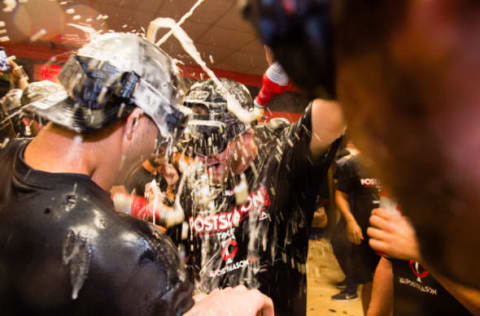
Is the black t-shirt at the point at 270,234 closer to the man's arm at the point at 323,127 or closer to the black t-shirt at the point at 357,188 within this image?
the man's arm at the point at 323,127

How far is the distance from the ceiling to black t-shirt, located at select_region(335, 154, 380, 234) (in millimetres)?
3141

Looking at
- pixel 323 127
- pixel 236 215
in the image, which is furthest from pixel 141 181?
pixel 323 127

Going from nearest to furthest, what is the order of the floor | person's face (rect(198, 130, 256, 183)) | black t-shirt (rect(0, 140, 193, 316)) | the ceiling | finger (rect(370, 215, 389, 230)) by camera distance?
black t-shirt (rect(0, 140, 193, 316)) < finger (rect(370, 215, 389, 230)) < person's face (rect(198, 130, 256, 183)) < the floor < the ceiling

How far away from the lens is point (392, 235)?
160 centimetres

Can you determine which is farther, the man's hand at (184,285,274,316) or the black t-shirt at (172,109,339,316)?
the black t-shirt at (172,109,339,316)

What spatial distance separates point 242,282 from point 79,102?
4.74 feet

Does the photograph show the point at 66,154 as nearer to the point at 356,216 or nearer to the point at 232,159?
the point at 232,159

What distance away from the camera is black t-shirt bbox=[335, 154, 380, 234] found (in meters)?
4.25

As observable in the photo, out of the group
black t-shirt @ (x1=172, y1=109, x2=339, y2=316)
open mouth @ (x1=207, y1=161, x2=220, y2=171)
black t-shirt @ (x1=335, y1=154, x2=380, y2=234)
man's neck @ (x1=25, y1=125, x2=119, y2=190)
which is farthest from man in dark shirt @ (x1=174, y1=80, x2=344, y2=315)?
black t-shirt @ (x1=335, y1=154, x2=380, y2=234)

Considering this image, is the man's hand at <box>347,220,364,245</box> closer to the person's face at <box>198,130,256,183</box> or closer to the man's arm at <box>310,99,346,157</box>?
the person's face at <box>198,130,256,183</box>

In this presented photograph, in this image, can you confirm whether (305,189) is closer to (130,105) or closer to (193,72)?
(130,105)

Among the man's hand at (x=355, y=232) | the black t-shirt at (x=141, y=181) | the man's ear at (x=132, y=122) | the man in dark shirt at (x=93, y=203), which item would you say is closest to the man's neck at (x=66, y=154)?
the man in dark shirt at (x=93, y=203)

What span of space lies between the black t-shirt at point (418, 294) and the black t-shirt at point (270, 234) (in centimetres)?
80

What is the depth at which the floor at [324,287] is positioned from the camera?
4.56m
